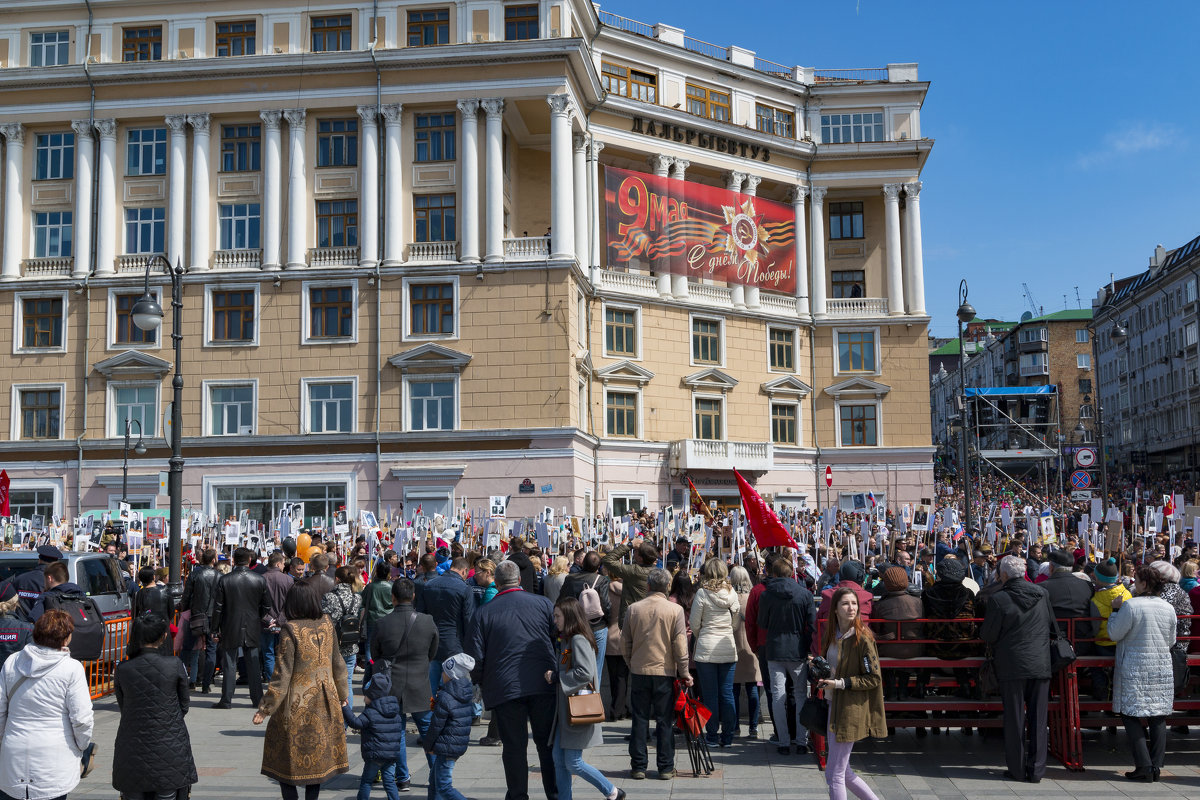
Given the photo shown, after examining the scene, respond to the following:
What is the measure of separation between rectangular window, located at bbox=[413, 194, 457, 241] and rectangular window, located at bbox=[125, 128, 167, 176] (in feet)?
32.8

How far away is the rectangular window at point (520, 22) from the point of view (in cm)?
4216

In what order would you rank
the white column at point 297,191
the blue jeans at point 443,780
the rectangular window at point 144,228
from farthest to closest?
the rectangular window at point 144,228 < the white column at point 297,191 < the blue jeans at point 443,780

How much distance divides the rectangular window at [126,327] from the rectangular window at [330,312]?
6214 mm

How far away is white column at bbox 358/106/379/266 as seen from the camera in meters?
41.7

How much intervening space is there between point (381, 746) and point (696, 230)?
1562 inches

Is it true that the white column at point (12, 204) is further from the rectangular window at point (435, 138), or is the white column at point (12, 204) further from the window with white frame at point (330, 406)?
the rectangular window at point (435, 138)

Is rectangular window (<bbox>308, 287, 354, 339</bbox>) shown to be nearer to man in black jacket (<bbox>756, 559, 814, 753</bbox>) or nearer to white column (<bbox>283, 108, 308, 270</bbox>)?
white column (<bbox>283, 108, 308, 270</bbox>)

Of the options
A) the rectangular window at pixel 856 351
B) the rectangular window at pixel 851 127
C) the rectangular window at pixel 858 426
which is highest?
the rectangular window at pixel 851 127

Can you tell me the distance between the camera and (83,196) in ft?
140

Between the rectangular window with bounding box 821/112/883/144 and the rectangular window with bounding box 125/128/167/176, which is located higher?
the rectangular window with bounding box 821/112/883/144

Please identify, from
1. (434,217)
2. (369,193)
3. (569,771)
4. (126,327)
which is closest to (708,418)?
(434,217)

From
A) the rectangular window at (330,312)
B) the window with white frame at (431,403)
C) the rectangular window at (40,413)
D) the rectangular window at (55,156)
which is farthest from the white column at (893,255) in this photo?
the rectangular window at (40,413)

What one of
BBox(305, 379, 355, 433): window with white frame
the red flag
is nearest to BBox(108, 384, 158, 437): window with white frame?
BBox(305, 379, 355, 433): window with white frame

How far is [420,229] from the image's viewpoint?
4228 cm
